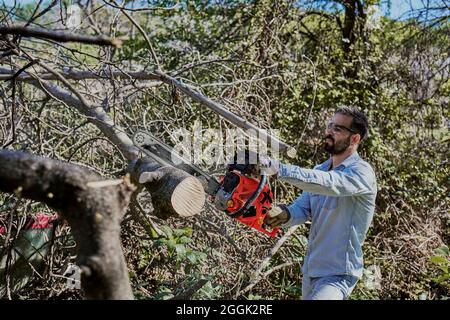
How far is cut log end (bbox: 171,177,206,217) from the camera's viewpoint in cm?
277

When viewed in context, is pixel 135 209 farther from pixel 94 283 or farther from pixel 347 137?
pixel 94 283

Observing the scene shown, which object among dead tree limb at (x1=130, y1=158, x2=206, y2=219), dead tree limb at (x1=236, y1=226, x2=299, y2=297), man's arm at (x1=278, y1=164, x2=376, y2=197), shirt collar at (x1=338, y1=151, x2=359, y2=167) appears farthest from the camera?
dead tree limb at (x1=236, y1=226, x2=299, y2=297)

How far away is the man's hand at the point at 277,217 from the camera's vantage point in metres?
3.56

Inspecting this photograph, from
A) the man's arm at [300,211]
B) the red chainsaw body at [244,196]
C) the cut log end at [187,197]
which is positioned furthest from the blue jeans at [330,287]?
the cut log end at [187,197]

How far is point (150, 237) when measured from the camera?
4.39m

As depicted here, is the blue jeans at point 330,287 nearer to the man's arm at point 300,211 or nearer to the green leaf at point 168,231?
the man's arm at point 300,211

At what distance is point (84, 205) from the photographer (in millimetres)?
1839

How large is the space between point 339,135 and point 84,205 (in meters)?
2.18

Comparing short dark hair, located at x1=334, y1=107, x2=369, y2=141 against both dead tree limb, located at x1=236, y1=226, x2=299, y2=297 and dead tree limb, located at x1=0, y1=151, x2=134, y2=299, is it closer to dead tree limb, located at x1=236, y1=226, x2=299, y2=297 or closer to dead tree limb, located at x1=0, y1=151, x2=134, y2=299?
dead tree limb, located at x1=236, y1=226, x2=299, y2=297

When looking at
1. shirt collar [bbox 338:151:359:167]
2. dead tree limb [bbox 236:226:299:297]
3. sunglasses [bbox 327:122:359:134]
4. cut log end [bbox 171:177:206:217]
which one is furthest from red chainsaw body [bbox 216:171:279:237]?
dead tree limb [bbox 236:226:299:297]

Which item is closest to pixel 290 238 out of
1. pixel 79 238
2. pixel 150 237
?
pixel 150 237

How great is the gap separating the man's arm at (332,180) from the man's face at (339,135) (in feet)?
0.76
